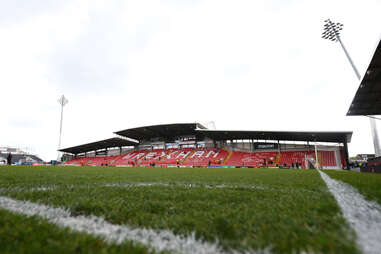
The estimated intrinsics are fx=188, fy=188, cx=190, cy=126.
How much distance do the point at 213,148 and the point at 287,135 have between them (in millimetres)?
12796

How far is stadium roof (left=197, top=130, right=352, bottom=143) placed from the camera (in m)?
22.6

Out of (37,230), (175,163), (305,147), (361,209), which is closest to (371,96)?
(361,209)

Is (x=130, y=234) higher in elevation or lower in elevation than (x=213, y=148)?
lower

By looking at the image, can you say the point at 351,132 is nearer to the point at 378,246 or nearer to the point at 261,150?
the point at 261,150

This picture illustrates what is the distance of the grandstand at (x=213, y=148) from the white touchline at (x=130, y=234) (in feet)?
75.2

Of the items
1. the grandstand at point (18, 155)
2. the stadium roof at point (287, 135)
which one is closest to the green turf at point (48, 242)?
the stadium roof at point (287, 135)

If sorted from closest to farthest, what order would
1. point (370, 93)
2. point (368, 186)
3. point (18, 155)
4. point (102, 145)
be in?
point (368, 186), point (370, 93), point (102, 145), point (18, 155)

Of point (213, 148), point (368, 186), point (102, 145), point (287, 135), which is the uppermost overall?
point (287, 135)

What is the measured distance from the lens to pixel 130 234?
104 centimetres

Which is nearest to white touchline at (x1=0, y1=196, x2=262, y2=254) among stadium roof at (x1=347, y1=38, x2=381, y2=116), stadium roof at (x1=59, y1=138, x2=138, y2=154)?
stadium roof at (x1=347, y1=38, x2=381, y2=116)

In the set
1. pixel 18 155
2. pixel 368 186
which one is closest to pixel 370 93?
pixel 368 186

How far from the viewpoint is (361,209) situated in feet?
4.90

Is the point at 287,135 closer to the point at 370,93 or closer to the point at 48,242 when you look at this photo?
the point at 370,93

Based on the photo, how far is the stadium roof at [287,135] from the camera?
22594mm
